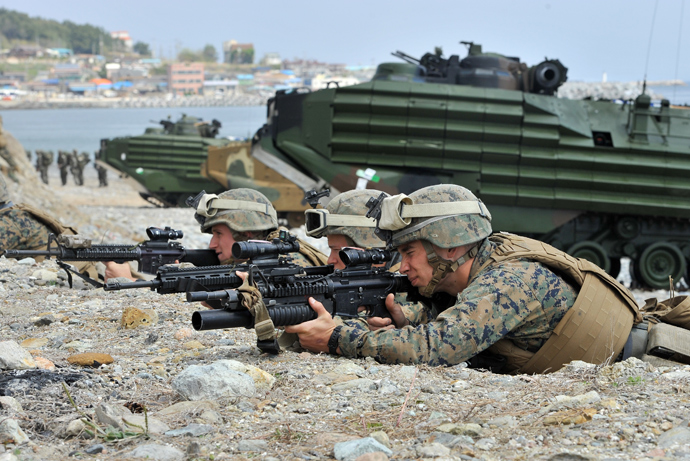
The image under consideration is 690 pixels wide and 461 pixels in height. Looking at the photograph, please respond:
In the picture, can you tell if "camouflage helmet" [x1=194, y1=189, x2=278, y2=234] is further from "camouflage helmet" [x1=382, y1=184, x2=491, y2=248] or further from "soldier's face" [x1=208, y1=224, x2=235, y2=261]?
"camouflage helmet" [x1=382, y1=184, x2=491, y2=248]

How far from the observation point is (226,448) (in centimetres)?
293

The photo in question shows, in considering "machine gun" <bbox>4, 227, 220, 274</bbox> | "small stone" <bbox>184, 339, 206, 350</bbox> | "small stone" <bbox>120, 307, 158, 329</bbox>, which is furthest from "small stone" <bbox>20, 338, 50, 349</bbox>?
"machine gun" <bbox>4, 227, 220, 274</bbox>

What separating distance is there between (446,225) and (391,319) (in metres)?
0.75

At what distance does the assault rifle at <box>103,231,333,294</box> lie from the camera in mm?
4188

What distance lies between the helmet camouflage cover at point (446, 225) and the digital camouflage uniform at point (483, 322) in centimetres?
21

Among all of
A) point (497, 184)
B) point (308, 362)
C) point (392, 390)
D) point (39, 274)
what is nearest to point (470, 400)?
point (392, 390)

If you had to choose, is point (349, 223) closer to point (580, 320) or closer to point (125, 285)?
point (125, 285)

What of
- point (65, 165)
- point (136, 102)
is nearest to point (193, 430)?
point (65, 165)

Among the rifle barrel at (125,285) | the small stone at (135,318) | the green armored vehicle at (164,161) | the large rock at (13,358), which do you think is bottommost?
the green armored vehicle at (164,161)

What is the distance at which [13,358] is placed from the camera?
148 inches

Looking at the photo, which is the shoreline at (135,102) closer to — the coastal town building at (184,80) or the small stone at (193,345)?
the coastal town building at (184,80)

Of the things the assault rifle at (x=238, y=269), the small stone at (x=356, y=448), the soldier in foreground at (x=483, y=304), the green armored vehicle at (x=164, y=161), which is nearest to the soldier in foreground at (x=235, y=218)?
the assault rifle at (x=238, y=269)

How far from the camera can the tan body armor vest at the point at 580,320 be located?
415cm

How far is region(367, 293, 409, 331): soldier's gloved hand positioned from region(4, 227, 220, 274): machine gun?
2.29m
